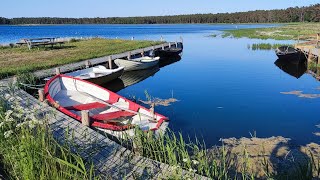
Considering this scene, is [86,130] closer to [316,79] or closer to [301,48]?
[316,79]

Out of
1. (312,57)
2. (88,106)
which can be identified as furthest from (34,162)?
(312,57)

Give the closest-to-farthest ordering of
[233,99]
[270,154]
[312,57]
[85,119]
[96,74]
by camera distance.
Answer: [85,119] < [270,154] < [233,99] < [96,74] < [312,57]

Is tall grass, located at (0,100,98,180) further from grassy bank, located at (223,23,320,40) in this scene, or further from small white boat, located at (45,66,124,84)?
grassy bank, located at (223,23,320,40)

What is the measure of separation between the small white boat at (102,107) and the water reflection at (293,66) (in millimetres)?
16760

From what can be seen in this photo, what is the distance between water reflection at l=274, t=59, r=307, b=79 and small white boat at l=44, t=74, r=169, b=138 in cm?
1676

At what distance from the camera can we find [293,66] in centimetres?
2703

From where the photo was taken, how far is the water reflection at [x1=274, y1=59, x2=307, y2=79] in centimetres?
2428

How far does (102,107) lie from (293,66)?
21108 millimetres

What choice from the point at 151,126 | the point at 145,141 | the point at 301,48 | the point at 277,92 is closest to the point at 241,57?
the point at 301,48

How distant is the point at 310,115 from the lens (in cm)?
1277

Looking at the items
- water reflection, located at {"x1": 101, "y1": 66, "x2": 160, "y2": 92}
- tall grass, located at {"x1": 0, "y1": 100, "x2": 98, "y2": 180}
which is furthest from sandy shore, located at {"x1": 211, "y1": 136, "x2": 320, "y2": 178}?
water reflection, located at {"x1": 101, "y1": 66, "x2": 160, "y2": 92}

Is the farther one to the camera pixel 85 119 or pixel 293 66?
pixel 293 66

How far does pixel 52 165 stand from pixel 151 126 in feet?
14.6

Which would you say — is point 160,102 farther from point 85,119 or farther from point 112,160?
point 112,160
